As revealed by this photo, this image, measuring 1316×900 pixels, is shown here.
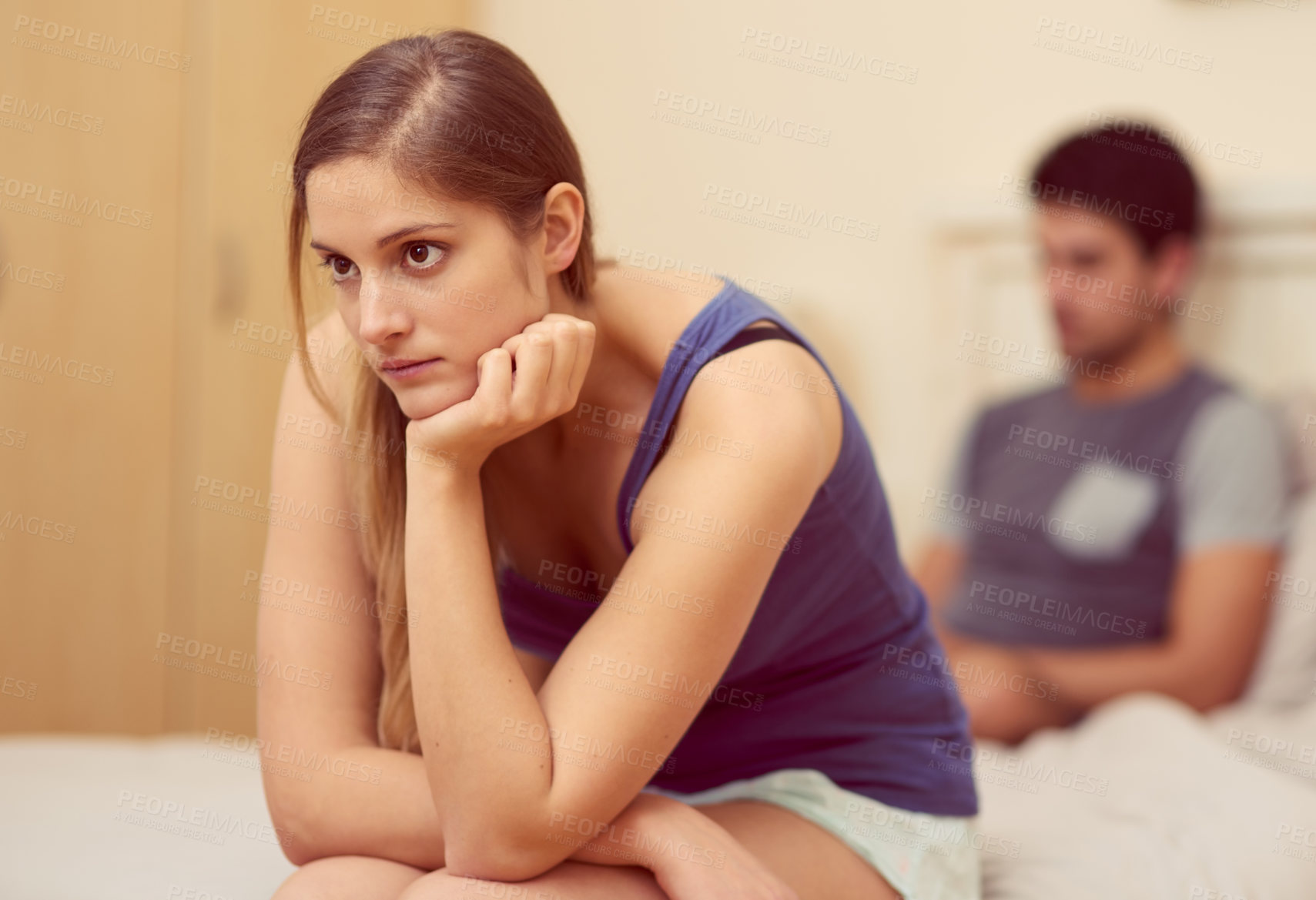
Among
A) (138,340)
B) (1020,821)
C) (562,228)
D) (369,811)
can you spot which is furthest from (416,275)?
(138,340)

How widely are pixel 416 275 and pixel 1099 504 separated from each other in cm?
148

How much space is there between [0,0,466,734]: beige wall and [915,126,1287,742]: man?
132 centimetres

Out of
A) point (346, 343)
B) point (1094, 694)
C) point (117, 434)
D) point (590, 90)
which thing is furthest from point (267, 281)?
point (1094, 694)

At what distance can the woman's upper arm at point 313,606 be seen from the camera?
3.14 feet

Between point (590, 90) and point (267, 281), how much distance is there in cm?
85

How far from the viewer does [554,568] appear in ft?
3.45

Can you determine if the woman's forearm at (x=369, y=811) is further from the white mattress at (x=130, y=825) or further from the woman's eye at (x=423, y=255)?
the woman's eye at (x=423, y=255)

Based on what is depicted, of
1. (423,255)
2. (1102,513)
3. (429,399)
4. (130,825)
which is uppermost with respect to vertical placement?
(423,255)

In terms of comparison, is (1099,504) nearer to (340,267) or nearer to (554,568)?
(554,568)

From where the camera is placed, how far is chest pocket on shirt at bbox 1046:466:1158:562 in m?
1.88

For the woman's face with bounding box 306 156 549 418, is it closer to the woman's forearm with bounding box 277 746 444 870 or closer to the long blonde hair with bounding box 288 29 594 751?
the long blonde hair with bounding box 288 29 594 751

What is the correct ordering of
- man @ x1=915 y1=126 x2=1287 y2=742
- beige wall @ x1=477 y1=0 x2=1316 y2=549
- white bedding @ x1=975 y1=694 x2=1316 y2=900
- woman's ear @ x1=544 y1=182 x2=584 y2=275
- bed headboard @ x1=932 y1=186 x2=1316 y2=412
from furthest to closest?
beige wall @ x1=477 y1=0 x2=1316 y2=549 → bed headboard @ x1=932 y1=186 x2=1316 y2=412 → man @ x1=915 y1=126 x2=1287 y2=742 → white bedding @ x1=975 y1=694 x2=1316 y2=900 → woman's ear @ x1=544 y1=182 x2=584 y2=275

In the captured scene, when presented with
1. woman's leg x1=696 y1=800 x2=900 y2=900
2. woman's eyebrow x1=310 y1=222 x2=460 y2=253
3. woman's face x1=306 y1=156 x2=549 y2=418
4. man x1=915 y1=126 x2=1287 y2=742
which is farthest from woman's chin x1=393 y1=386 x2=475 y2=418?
man x1=915 y1=126 x2=1287 y2=742

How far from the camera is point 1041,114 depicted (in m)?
2.12
